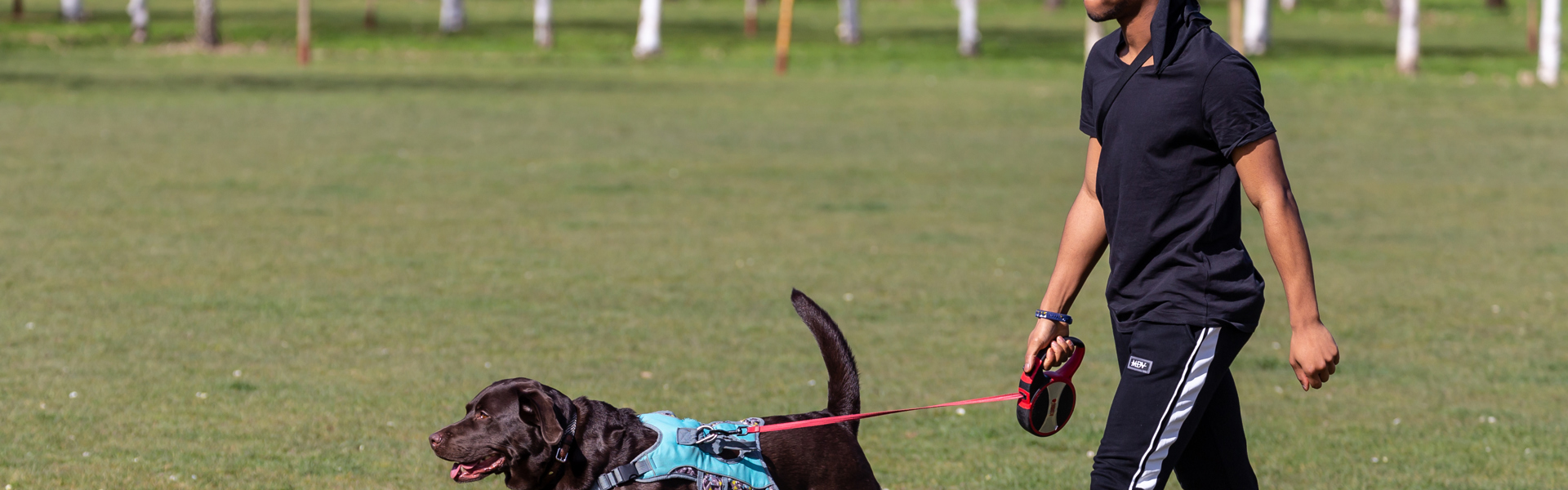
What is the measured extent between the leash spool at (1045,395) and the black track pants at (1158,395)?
223mm

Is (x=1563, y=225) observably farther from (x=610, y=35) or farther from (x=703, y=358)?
(x=610, y=35)

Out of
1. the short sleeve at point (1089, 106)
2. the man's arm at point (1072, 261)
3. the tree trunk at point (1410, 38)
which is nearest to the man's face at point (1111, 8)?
the short sleeve at point (1089, 106)

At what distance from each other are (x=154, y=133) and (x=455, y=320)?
38.8ft

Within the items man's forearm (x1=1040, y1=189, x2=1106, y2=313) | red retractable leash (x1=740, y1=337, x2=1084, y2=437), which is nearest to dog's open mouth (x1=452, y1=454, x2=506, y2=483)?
red retractable leash (x1=740, y1=337, x2=1084, y2=437)

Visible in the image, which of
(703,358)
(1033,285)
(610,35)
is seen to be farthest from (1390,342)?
(610,35)

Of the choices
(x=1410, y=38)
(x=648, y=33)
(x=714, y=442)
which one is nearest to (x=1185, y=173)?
(x=714, y=442)

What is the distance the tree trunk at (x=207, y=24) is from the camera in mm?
36875

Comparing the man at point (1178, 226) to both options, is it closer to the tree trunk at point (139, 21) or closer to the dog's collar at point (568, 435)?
the dog's collar at point (568, 435)

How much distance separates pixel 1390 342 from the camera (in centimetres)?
887

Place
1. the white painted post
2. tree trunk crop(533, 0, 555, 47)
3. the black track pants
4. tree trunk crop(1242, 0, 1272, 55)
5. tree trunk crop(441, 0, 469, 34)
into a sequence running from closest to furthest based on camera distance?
1. the black track pants
2. the white painted post
3. tree trunk crop(533, 0, 555, 47)
4. tree trunk crop(1242, 0, 1272, 55)
5. tree trunk crop(441, 0, 469, 34)

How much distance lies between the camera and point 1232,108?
3.59 m

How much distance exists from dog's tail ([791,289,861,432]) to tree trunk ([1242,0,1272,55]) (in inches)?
1489

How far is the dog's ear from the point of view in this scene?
3861 millimetres

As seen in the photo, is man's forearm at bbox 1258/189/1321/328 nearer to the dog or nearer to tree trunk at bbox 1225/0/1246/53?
the dog
